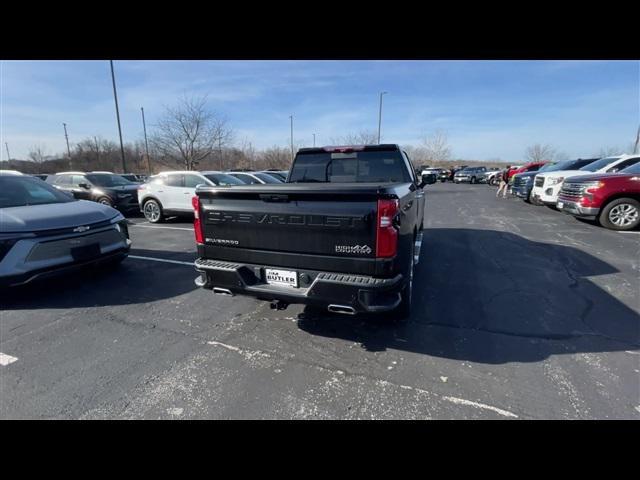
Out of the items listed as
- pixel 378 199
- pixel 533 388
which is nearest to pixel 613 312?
pixel 533 388

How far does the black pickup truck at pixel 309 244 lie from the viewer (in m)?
2.41

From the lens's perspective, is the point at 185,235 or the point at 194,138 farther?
the point at 194,138

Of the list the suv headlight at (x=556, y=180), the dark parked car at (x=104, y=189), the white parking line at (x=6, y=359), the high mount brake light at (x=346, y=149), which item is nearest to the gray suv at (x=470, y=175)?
the suv headlight at (x=556, y=180)

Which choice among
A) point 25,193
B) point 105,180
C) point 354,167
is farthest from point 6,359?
point 105,180

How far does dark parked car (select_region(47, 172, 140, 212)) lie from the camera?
1116 centimetres

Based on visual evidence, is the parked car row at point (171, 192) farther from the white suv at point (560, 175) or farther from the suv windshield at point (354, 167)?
the white suv at point (560, 175)

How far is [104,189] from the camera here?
1120cm

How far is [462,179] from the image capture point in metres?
32.2

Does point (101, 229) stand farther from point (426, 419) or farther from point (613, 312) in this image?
point (613, 312)

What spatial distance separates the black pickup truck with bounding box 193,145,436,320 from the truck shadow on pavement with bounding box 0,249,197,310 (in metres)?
1.92

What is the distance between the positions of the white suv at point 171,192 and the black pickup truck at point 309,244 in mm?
7378

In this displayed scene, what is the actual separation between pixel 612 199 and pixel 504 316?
7.54m
